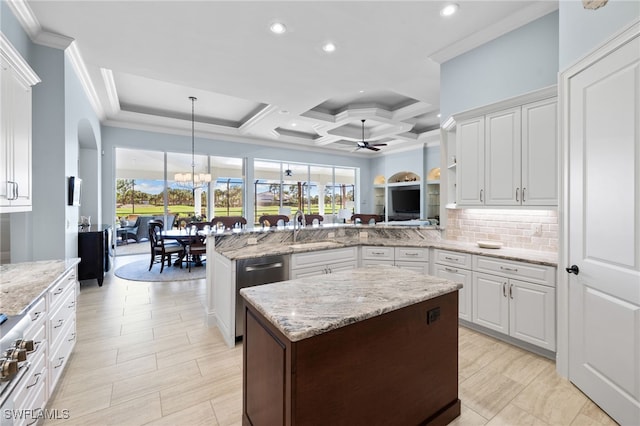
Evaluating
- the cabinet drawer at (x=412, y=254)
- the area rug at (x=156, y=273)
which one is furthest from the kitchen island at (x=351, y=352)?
the area rug at (x=156, y=273)

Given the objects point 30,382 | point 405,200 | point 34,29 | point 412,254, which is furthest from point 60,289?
point 405,200

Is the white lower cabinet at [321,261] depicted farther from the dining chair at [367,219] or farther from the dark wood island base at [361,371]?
the dark wood island base at [361,371]

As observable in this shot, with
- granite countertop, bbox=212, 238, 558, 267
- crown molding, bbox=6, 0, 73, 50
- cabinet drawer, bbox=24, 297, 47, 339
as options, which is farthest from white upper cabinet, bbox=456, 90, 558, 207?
crown molding, bbox=6, 0, 73, 50

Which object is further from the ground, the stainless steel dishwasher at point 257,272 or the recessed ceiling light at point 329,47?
the recessed ceiling light at point 329,47

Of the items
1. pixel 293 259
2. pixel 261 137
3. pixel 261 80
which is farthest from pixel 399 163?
pixel 293 259

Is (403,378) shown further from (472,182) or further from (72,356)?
(72,356)

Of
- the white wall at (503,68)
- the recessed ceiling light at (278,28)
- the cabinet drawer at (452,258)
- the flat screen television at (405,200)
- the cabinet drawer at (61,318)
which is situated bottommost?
the cabinet drawer at (61,318)

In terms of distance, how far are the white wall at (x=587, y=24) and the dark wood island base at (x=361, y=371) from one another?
191cm

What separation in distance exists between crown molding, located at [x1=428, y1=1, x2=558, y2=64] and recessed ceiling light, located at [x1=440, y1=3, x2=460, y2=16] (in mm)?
560

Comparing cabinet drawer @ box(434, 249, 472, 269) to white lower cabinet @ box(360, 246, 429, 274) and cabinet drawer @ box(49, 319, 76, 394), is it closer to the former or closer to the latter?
white lower cabinet @ box(360, 246, 429, 274)

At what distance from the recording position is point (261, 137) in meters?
8.02

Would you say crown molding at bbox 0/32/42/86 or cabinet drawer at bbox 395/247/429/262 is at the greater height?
crown molding at bbox 0/32/42/86

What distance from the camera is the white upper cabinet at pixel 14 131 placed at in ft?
6.56

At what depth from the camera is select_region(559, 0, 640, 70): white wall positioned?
5.46ft
